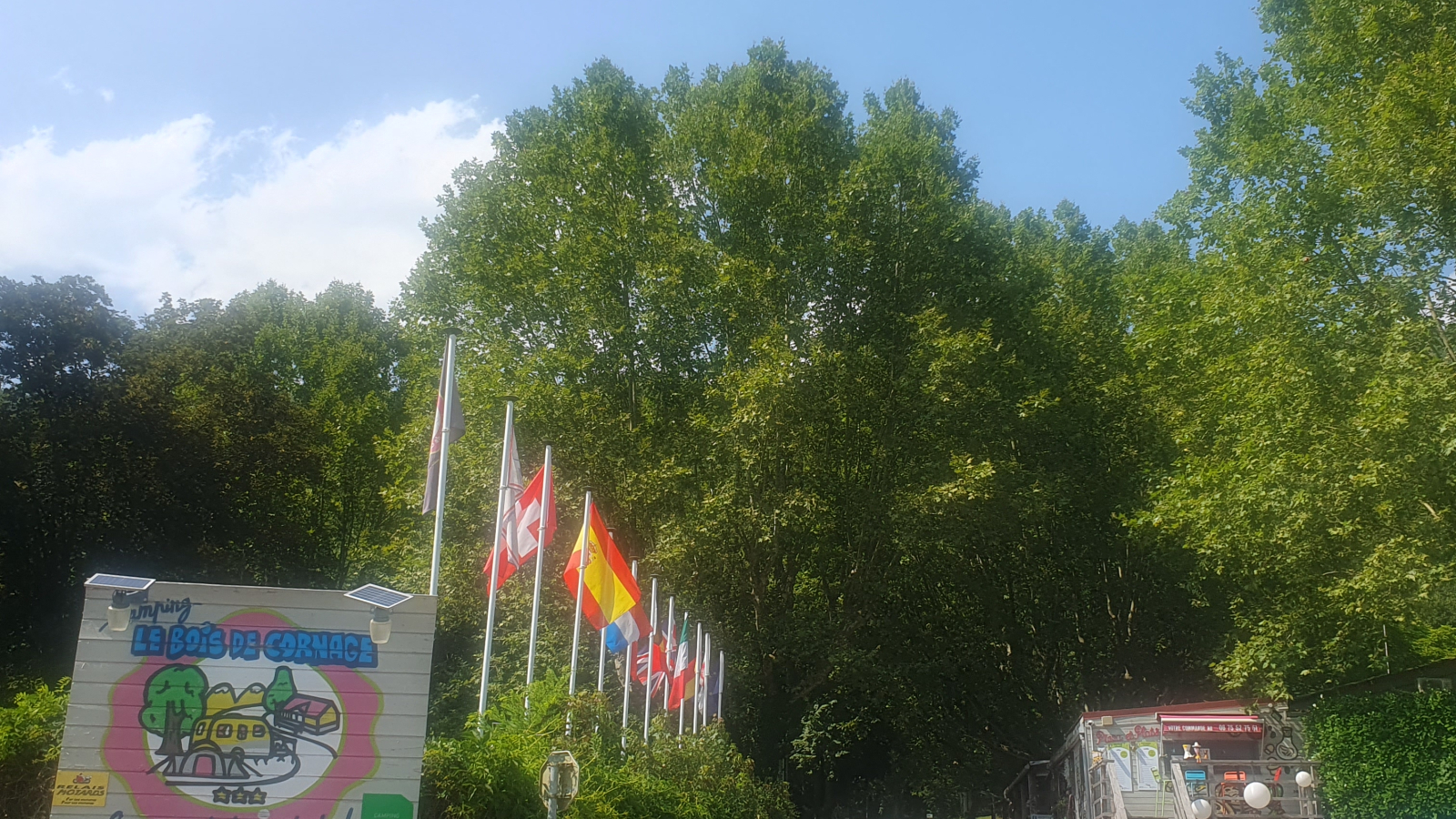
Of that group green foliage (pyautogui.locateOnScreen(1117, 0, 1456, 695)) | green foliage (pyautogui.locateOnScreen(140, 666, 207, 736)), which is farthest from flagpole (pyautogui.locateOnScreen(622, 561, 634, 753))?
green foliage (pyautogui.locateOnScreen(1117, 0, 1456, 695))

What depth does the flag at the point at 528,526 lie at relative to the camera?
569 inches

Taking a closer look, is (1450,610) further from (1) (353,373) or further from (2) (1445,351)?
(1) (353,373)

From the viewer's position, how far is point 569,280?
1121 inches

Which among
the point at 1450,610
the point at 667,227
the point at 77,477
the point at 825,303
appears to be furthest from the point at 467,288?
the point at 1450,610

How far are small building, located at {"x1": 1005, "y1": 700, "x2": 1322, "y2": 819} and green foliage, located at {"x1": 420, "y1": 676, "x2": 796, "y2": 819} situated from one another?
24.8ft

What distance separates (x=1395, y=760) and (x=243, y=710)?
18683 mm

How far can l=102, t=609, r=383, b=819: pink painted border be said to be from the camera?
8.91 meters

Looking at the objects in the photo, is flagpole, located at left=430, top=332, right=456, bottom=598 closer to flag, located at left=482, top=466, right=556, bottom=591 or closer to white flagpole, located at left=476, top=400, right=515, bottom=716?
white flagpole, located at left=476, top=400, right=515, bottom=716

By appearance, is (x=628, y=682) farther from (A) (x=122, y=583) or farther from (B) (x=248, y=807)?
(A) (x=122, y=583)

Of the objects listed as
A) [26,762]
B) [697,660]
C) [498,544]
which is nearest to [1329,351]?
[697,660]

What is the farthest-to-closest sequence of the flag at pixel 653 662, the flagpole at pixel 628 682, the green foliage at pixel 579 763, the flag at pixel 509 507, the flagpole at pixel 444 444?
the flag at pixel 653 662, the flagpole at pixel 628 682, the flag at pixel 509 507, the flagpole at pixel 444 444, the green foliage at pixel 579 763

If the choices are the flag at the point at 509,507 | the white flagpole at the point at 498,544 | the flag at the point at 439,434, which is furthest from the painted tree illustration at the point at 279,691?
the flag at the point at 509,507

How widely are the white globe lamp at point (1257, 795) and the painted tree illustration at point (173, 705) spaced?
1581cm

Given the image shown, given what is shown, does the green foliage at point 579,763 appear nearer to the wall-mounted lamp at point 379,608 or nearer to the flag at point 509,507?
the wall-mounted lamp at point 379,608
